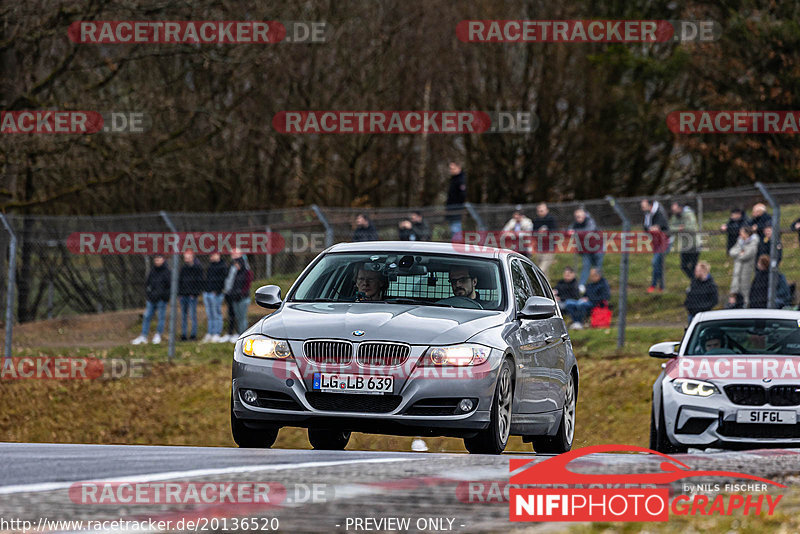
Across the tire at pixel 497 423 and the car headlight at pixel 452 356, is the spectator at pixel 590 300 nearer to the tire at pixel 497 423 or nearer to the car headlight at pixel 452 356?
the tire at pixel 497 423

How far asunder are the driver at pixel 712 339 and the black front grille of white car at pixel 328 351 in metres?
5.35

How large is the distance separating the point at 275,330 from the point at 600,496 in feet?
13.8

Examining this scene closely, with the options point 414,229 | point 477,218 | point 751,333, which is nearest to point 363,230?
point 414,229

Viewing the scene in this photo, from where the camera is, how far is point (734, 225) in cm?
2108

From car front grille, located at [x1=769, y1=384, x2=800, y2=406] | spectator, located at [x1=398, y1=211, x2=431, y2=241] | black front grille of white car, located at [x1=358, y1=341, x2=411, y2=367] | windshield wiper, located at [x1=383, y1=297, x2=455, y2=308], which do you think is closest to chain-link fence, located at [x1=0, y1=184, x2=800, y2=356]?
spectator, located at [x1=398, y1=211, x2=431, y2=241]

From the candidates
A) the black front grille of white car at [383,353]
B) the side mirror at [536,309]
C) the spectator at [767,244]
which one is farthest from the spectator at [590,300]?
the black front grille of white car at [383,353]

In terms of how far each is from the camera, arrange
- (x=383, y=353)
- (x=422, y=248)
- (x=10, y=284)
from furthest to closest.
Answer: (x=10, y=284), (x=422, y=248), (x=383, y=353)

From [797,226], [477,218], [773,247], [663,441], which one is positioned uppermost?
[477,218]

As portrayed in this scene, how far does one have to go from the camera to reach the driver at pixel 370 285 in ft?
34.2

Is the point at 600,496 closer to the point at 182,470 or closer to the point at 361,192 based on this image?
the point at 182,470

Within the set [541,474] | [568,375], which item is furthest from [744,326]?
[541,474]

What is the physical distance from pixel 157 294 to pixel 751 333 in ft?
38.2

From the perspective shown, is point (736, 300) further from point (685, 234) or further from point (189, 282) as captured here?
point (189, 282)

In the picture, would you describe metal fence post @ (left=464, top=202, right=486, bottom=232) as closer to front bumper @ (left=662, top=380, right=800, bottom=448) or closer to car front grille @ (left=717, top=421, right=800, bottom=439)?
front bumper @ (left=662, top=380, right=800, bottom=448)
